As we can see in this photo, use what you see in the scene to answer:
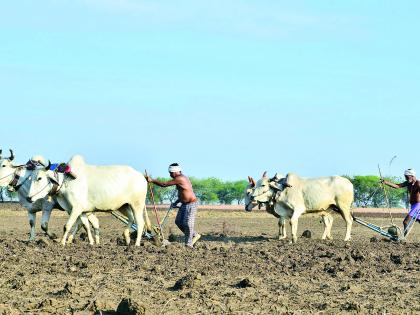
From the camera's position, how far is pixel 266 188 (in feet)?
62.4

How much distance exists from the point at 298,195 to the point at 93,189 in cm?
511

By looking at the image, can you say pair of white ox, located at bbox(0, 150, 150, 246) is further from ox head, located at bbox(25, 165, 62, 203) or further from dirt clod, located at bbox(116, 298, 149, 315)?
dirt clod, located at bbox(116, 298, 149, 315)

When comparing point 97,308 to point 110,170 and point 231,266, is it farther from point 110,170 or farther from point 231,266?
point 110,170

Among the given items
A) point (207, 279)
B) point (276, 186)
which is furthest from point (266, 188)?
point (207, 279)

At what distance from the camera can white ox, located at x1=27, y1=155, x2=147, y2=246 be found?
15633 mm

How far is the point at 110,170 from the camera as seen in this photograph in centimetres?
1611

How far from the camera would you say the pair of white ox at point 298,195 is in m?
19.0

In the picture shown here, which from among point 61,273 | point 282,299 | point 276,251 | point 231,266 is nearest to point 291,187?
point 276,251

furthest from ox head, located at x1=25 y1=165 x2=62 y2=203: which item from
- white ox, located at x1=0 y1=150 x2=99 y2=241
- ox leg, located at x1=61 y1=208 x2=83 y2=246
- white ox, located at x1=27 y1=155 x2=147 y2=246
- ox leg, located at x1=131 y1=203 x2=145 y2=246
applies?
ox leg, located at x1=131 y1=203 x2=145 y2=246

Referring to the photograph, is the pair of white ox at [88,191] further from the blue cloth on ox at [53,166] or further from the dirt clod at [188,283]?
the dirt clod at [188,283]

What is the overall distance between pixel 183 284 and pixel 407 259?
4.87 metres

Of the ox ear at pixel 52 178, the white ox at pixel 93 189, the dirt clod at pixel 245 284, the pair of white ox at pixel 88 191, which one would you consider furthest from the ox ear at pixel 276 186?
the dirt clod at pixel 245 284

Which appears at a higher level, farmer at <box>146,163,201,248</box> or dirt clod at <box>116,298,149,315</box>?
farmer at <box>146,163,201,248</box>

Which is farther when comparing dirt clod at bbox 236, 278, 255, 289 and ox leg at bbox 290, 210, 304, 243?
ox leg at bbox 290, 210, 304, 243
